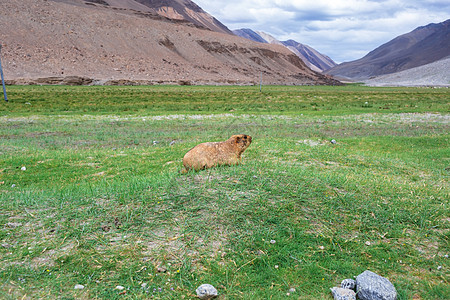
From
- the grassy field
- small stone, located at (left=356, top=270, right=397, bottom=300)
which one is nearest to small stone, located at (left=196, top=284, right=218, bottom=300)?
the grassy field

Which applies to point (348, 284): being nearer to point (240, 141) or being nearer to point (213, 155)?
point (213, 155)

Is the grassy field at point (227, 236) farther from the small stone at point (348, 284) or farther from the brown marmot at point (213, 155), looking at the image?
the brown marmot at point (213, 155)

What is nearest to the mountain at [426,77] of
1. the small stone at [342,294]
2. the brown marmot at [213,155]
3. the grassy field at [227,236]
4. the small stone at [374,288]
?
the brown marmot at [213,155]

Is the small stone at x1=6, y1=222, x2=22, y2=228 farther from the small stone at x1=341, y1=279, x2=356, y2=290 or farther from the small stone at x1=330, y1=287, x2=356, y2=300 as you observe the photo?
the small stone at x1=341, y1=279, x2=356, y2=290

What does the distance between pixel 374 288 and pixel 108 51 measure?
368ft

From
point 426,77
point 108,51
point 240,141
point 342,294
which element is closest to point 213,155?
point 240,141

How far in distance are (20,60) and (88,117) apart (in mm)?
76318

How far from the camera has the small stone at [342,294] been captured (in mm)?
3985

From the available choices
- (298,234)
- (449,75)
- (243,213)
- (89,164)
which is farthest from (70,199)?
(449,75)

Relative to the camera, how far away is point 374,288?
158 inches

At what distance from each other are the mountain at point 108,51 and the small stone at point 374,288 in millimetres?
85228

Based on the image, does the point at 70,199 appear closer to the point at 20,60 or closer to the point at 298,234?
the point at 298,234

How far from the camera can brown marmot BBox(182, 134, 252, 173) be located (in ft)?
26.7

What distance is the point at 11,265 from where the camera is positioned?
4.52 metres
